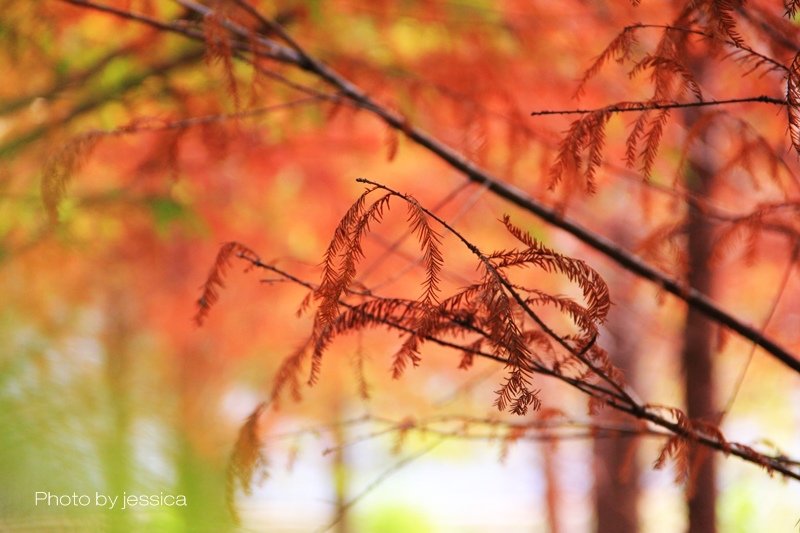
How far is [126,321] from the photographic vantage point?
7234mm

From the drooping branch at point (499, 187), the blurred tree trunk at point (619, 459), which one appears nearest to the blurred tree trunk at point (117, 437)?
the drooping branch at point (499, 187)

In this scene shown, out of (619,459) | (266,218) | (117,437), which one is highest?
(266,218)

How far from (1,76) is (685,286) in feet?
14.7

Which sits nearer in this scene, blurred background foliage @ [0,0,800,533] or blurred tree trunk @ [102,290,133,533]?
blurred background foliage @ [0,0,800,533]

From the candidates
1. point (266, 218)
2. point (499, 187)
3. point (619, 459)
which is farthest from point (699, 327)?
point (266, 218)

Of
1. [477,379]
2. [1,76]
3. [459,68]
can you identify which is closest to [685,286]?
[477,379]

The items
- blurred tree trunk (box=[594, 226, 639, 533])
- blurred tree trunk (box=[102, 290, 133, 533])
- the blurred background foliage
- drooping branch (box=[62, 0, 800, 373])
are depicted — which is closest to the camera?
drooping branch (box=[62, 0, 800, 373])

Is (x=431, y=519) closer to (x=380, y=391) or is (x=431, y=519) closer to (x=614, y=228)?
(x=380, y=391)

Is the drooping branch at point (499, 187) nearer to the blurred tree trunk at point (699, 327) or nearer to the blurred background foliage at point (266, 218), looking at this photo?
the blurred background foliage at point (266, 218)

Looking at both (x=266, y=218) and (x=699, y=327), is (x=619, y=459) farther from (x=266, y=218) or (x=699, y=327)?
(x=266, y=218)

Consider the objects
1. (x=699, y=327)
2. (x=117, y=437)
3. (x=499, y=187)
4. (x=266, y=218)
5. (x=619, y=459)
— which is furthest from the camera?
(x=266, y=218)

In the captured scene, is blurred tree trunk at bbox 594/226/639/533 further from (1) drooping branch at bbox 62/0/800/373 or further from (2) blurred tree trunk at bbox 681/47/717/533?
(1) drooping branch at bbox 62/0/800/373

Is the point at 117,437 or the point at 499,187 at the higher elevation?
the point at 117,437

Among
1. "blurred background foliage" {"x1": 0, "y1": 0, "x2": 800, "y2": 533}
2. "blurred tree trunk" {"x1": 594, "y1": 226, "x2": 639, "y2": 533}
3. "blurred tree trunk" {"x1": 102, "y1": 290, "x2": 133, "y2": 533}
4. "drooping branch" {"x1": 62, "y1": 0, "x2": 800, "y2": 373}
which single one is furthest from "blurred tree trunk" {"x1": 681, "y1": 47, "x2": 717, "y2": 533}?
"blurred tree trunk" {"x1": 102, "y1": 290, "x2": 133, "y2": 533}
